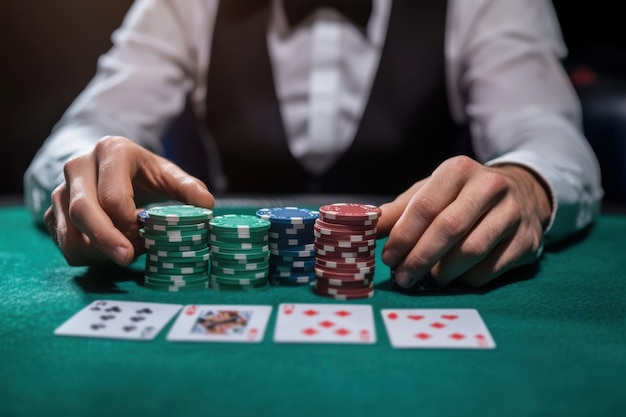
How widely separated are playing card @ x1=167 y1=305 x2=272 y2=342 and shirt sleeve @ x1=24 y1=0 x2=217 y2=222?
1.65 m

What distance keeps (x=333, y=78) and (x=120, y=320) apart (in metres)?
2.06

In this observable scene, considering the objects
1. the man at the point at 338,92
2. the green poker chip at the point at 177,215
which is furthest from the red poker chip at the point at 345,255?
the man at the point at 338,92

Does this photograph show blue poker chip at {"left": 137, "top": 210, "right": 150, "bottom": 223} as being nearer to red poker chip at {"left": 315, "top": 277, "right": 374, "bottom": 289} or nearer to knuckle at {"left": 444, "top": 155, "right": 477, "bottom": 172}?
red poker chip at {"left": 315, "top": 277, "right": 374, "bottom": 289}

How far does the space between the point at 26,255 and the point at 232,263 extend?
2.53ft

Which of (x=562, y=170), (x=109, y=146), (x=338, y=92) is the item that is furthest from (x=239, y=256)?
(x=338, y=92)

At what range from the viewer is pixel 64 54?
3518 millimetres

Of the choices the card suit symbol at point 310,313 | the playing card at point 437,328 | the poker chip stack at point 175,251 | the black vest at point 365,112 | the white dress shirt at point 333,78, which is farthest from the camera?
the black vest at point 365,112

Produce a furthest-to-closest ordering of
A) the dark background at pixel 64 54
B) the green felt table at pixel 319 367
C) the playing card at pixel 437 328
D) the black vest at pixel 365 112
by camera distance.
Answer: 1. the dark background at pixel 64 54
2. the black vest at pixel 365 112
3. the playing card at pixel 437 328
4. the green felt table at pixel 319 367

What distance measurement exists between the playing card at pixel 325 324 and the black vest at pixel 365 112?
1.74m

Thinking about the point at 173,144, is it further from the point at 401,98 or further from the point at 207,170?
the point at 401,98

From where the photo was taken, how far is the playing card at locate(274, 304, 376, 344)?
116 centimetres

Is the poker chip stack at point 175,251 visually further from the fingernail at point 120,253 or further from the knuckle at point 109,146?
the knuckle at point 109,146

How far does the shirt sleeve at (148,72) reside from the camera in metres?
2.87

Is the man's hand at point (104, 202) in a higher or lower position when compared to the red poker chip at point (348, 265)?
higher
